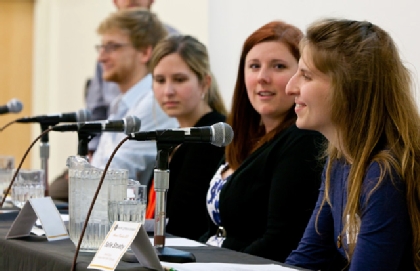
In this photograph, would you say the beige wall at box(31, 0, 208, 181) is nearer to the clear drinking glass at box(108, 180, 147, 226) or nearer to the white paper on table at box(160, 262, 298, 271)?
the clear drinking glass at box(108, 180, 147, 226)

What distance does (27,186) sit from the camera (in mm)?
2498

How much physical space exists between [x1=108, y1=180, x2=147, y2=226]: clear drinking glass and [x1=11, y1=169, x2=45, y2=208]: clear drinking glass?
83 centimetres

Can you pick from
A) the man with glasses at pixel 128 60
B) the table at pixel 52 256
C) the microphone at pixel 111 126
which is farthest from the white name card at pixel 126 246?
the man with glasses at pixel 128 60

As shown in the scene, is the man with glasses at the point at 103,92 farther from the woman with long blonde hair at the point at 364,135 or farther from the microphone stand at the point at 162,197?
the microphone stand at the point at 162,197

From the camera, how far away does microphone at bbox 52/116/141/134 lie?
210cm

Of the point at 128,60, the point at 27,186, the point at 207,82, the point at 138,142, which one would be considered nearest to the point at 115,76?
the point at 128,60

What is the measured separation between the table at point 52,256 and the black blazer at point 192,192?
909 mm

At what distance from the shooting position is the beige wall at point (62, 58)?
6707 millimetres

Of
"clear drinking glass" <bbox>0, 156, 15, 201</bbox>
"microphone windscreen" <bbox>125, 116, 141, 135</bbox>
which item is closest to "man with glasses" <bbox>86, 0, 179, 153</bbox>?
"clear drinking glass" <bbox>0, 156, 15, 201</bbox>

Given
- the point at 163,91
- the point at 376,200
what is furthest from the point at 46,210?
the point at 163,91

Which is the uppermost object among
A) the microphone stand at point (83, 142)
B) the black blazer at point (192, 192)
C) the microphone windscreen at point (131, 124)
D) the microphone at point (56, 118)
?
the microphone windscreen at point (131, 124)

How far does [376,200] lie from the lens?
64.5 inches

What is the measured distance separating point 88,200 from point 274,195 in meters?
0.65

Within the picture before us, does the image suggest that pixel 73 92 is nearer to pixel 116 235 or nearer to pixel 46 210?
pixel 46 210
